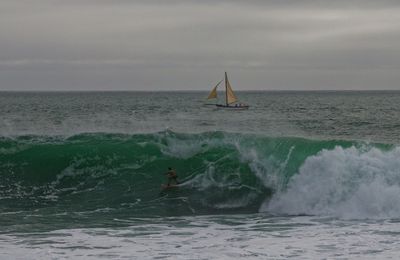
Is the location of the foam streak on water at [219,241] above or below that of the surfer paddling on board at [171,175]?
below

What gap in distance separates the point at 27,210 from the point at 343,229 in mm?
7515

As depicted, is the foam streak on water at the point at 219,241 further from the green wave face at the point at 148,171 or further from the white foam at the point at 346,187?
the green wave face at the point at 148,171

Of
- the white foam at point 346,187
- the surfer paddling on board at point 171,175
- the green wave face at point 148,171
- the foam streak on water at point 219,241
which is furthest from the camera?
the surfer paddling on board at point 171,175

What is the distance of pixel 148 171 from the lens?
1881cm

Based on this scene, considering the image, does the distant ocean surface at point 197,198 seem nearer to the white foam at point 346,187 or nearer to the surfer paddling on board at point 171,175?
the white foam at point 346,187

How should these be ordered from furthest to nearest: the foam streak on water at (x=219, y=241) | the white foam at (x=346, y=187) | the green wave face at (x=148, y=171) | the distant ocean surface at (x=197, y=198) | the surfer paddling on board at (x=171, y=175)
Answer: the surfer paddling on board at (x=171, y=175)
the green wave face at (x=148, y=171)
the white foam at (x=346, y=187)
the distant ocean surface at (x=197, y=198)
the foam streak on water at (x=219, y=241)

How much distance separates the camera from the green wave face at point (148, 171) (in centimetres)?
1598

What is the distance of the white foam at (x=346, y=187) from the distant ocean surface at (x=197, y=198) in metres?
0.03

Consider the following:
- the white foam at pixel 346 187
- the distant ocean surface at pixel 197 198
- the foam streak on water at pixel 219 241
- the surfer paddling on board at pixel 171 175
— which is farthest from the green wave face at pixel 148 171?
the foam streak on water at pixel 219 241

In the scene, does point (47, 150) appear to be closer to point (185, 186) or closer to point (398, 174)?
point (185, 186)

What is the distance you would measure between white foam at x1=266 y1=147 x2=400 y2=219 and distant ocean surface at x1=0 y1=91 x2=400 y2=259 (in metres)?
0.03

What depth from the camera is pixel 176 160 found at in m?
19.4

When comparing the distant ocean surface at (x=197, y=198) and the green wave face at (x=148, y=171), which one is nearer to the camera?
the distant ocean surface at (x=197, y=198)

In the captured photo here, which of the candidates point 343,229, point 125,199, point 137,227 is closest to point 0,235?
point 137,227
